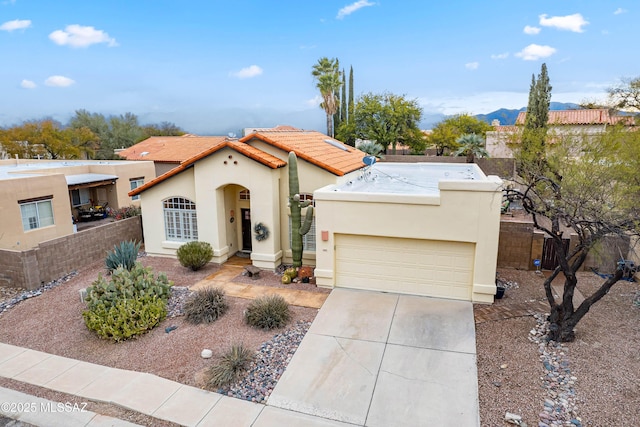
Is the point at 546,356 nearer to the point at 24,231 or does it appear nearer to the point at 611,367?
the point at 611,367

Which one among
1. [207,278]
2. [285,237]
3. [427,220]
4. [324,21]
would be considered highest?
[324,21]

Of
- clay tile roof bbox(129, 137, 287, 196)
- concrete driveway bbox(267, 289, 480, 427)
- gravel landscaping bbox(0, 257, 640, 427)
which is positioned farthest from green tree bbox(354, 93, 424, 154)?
concrete driveway bbox(267, 289, 480, 427)

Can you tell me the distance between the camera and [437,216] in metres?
12.6

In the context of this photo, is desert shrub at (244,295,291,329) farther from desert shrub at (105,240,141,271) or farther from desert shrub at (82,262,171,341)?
desert shrub at (105,240,141,271)

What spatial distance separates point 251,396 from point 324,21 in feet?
104

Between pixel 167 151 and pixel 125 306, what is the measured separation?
33856 millimetres

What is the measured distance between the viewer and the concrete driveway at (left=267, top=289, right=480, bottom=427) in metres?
7.85

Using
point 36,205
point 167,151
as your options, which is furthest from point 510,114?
point 167,151

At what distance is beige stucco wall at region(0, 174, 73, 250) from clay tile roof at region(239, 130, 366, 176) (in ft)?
35.1


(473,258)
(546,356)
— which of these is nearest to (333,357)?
(546,356)

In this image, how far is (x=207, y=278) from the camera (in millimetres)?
15383

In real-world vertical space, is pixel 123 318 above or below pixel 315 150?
below

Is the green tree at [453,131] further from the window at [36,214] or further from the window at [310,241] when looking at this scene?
the window at [36,214]

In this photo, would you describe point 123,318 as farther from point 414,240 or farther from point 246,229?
point 414,240
